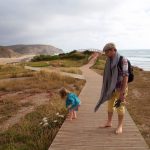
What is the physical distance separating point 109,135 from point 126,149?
0.93m

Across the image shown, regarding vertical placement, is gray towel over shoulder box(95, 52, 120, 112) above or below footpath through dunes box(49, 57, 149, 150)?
above

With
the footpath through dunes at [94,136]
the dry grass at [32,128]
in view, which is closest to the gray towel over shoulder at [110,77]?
the footpath through dunes at [94,136]

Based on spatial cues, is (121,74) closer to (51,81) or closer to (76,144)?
(76,144)

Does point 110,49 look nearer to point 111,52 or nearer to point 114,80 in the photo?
point 111,52

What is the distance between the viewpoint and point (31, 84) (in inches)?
772

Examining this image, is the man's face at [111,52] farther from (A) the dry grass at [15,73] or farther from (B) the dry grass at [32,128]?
(A) the dry grass at [15,73]

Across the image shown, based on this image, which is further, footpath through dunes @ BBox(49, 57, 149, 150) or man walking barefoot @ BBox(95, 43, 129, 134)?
man walking barefoot @ BBox(95, 43, 129, 134)

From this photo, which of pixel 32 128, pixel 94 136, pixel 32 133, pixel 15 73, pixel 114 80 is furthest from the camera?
pixel 15 73

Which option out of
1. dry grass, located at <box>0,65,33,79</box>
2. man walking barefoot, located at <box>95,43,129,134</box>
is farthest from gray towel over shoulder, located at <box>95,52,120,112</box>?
dry grass, located at <box>0,65,33,79</box>

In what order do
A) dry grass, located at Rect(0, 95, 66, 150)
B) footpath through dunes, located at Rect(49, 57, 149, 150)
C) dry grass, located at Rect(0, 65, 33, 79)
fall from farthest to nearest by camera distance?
dry grass, located at Rect(0, 65, 33, 79), dry grass, located at Rect(0, 95, 66, 150), footpath through dunes, located at Rect(49, 57, 149, 150)

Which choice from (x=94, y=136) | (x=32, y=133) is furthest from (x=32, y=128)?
(x=94, y=136)

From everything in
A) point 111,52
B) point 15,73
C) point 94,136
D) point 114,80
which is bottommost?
point 15,73

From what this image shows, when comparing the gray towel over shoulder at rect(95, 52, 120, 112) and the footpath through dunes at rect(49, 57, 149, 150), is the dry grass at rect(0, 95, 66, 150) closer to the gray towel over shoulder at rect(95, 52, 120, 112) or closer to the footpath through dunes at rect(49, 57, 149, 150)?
the footpath through dunes at rect(49, 57, 149, 150)

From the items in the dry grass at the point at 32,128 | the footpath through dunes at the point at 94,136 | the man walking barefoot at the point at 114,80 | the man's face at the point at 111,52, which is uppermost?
the man's face at the point at 111,52
